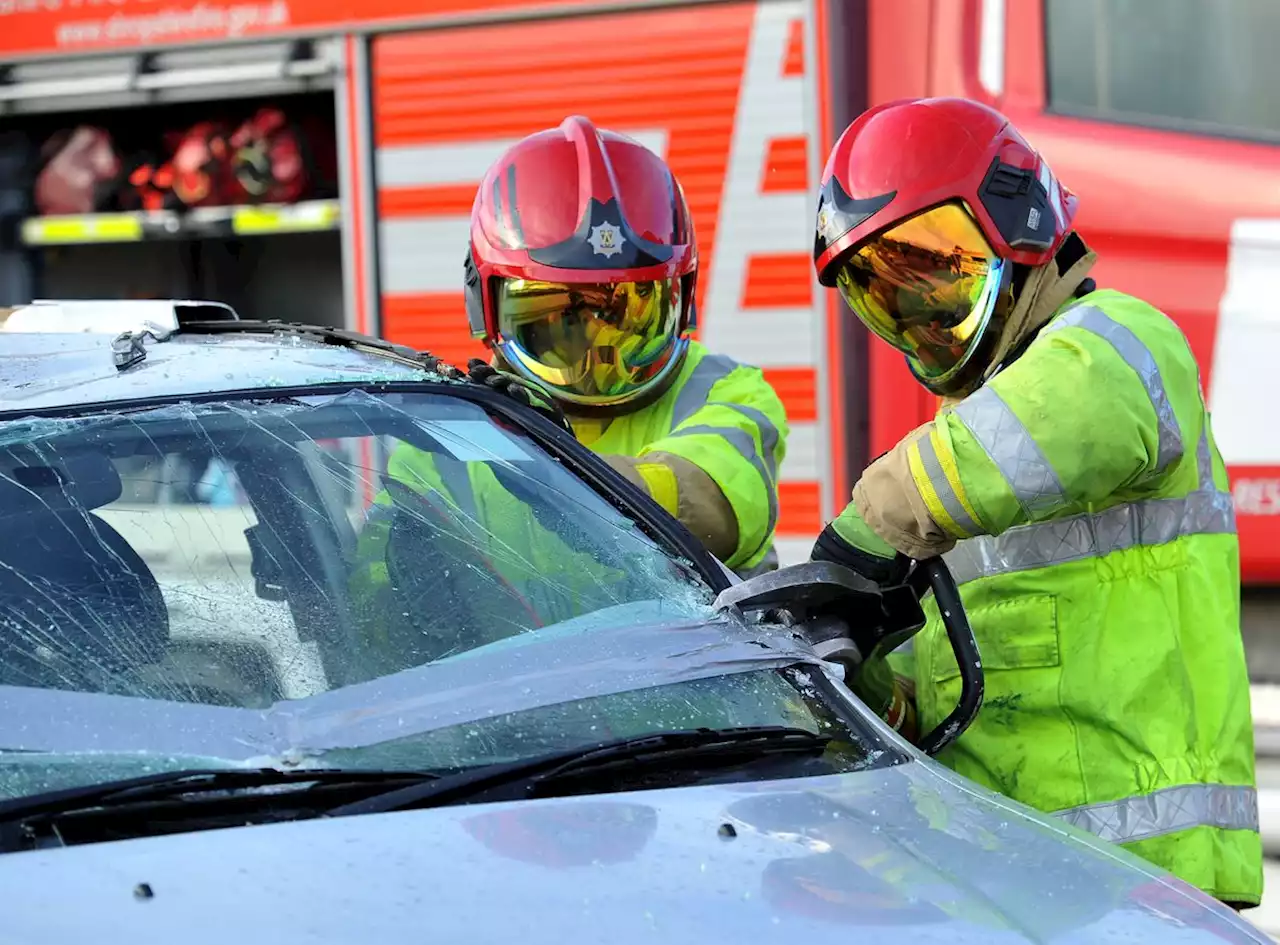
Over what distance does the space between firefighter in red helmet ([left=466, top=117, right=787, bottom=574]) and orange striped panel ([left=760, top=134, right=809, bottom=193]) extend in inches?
84.6

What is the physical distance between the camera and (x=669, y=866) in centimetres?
160

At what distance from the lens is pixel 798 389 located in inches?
204

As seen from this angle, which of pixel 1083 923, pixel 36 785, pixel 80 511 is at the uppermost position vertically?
pixel 80 511

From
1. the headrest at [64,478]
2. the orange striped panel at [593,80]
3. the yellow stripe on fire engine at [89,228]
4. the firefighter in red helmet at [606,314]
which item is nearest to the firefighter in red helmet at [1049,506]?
the firefighter in red helmet at [606,314]

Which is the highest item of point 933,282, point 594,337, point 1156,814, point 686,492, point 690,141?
point 690,141

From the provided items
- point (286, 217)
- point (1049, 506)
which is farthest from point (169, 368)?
point (286, 217)

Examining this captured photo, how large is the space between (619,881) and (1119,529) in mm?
964

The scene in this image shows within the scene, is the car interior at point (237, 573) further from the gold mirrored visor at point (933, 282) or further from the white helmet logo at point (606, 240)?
the white helmet logo at point (606, 240)

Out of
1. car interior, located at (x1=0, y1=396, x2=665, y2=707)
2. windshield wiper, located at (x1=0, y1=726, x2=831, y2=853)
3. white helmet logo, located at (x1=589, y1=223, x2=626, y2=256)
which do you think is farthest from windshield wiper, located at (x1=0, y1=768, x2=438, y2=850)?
white helmet logo, located at (x1=589, y1=223, x2=626, y2=256)

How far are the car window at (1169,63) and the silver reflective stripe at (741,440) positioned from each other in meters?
2.48

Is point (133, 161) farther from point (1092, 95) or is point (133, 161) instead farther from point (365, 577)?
point (365, 577)

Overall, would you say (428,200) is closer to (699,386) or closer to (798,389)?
(798,389)

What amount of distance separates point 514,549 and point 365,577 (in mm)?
202

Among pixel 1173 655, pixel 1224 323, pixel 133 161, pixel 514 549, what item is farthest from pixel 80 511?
pixel 133 161
